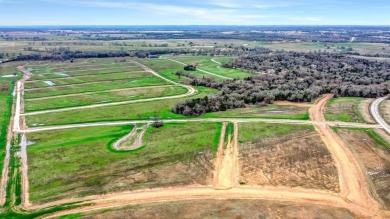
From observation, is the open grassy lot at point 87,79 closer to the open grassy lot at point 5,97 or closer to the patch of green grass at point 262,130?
the open grassy lot at point 5,97

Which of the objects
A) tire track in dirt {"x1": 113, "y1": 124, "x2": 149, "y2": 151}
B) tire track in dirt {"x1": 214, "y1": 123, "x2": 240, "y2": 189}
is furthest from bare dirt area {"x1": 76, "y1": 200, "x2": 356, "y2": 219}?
tire track in dirt {"x1": 113, "y1": 124, "x2": 149, "y2": 151}

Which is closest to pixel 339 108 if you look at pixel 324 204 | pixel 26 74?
pixel 324 204

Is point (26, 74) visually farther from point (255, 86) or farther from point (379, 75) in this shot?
point (379, 75)

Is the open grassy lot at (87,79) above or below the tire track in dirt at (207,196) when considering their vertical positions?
below

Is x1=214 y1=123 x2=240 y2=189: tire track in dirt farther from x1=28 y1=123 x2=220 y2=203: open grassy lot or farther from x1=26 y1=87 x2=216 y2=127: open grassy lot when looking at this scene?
x1=26 y1=87 x2=216 y2=127: open grassy lot

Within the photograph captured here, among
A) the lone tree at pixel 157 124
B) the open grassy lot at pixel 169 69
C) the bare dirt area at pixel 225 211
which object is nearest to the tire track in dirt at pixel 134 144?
the lone tree at pixel 157 124

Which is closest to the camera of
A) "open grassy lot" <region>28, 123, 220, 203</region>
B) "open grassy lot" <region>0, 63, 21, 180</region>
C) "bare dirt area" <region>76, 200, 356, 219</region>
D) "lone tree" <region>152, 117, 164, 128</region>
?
"bare dirt area" <region>76, 200, 356, 219</region>

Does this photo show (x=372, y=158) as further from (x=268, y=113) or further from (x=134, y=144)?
(x=134, y=144)
